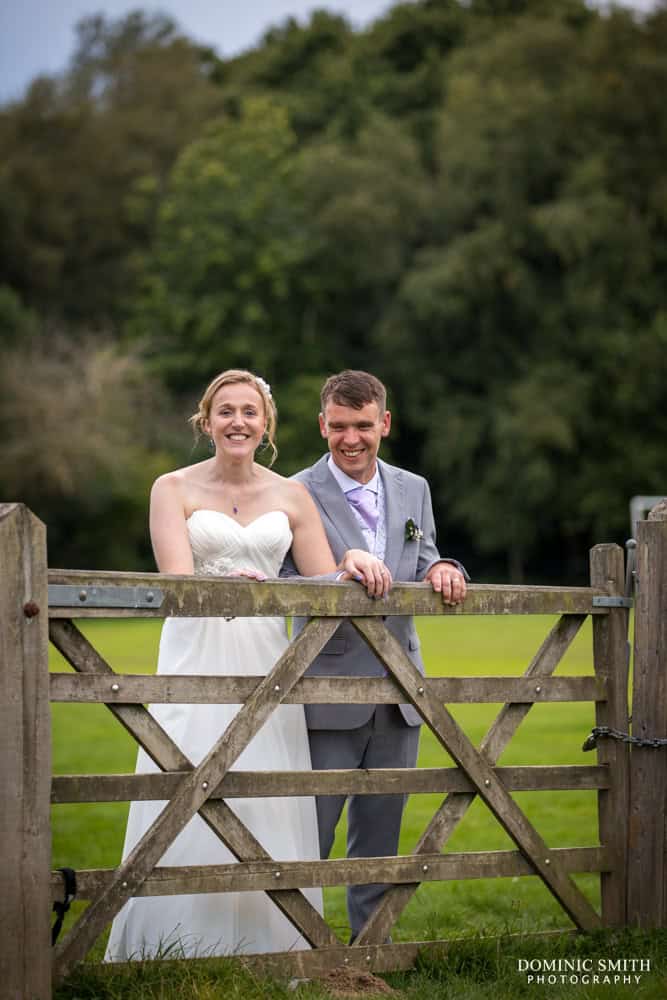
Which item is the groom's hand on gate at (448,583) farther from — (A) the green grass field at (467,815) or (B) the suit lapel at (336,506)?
(A) the green grass field at (467,815)

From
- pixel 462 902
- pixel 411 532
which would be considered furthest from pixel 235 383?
pixel 462 902

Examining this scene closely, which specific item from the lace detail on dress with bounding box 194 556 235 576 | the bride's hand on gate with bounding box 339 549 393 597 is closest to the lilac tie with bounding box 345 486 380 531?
the lace detail on dress with bounding box 194 556 235 576

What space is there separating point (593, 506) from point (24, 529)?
134 feet

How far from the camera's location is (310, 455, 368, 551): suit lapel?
5.98m

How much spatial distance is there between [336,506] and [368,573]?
96 cm

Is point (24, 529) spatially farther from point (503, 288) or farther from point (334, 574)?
point (503, 288)

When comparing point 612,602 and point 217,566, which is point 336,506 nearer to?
point 217,566

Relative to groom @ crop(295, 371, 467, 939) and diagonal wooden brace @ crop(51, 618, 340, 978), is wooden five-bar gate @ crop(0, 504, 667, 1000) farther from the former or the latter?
groom @ crop(295, 371, 467, 939)

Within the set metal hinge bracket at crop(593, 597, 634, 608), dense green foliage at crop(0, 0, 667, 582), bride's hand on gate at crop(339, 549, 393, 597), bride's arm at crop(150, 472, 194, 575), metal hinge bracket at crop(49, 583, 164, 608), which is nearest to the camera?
metal hinge bracket at crop(49, 583, 164, 608)

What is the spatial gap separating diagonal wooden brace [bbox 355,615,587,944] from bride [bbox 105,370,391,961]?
0.34m

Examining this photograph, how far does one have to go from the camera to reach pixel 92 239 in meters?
51.7

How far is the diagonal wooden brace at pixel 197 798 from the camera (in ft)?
15.2

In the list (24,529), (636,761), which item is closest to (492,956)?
(636,761)

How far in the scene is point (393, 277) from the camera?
47906 millimetres
